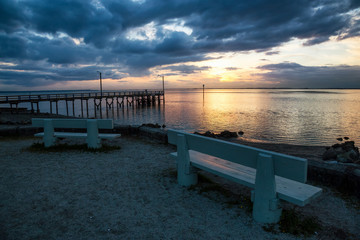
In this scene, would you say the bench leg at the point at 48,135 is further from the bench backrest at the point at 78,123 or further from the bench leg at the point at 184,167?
the bench leg at the point at 184,167

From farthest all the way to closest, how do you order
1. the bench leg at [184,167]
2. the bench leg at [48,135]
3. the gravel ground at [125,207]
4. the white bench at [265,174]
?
the bench leg at [48,135]
the bench leg at [184,167]
the gravel ground at [125,207]
the white bench at [265,174]

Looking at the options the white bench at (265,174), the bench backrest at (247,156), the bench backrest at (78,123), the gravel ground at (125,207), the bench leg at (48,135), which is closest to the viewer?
the bench backrest at (247,156)

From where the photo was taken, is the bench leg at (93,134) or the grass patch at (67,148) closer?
the bench leg at (93,134)

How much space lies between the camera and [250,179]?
3.00m

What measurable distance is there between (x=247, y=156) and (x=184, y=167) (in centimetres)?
121

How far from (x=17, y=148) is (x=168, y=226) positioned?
5.81 metres

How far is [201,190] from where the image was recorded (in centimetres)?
363

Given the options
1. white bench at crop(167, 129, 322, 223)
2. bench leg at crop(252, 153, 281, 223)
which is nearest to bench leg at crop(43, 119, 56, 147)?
white bench at crop(167, 129, 322, 223)

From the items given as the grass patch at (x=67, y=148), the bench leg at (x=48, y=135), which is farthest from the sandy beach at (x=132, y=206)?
the bench leg at (x=48, y=135)

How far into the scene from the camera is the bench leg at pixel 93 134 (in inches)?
238

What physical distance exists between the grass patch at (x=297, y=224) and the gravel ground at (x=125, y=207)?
0.08 metres

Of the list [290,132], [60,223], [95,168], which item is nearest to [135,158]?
[95,168]

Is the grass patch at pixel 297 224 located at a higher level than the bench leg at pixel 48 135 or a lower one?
lower

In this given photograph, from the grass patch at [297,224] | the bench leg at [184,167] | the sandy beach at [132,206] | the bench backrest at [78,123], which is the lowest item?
the sandy beach at [132,206]
